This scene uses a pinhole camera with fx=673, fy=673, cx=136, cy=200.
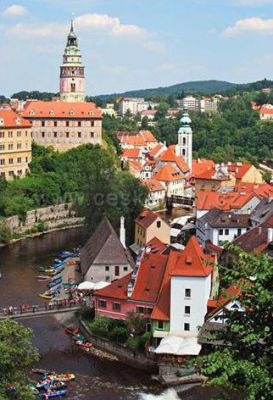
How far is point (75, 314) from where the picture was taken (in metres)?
28.1

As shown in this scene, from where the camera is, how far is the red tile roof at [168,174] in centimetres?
6506

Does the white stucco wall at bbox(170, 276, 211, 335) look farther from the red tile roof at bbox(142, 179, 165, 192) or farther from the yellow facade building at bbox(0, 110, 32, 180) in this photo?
the red tile roof at bbox(142, 179, 165, 192)

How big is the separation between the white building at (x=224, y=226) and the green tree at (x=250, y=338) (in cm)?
2686

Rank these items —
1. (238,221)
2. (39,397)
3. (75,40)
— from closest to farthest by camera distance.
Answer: (39,397), (238,221), (75,40)

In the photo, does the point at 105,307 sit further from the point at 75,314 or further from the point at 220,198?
the point at 220,198

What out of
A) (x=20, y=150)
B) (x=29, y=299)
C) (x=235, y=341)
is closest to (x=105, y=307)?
(x=29, y=299)

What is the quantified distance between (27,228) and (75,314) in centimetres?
2151

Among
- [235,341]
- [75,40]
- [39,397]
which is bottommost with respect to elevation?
[39,397]

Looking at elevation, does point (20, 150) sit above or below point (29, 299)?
above

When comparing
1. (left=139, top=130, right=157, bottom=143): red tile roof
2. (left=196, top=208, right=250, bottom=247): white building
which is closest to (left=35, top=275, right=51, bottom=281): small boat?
(left=196, top=208, right=250, bottom=247): white building

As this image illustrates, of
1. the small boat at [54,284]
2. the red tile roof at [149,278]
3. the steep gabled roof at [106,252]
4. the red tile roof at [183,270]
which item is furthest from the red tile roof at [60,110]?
the red tile roof at [183,270]

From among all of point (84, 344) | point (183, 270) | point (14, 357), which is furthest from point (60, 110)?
point (14, 357)

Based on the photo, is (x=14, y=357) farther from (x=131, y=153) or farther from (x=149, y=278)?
(x=131, y=153)

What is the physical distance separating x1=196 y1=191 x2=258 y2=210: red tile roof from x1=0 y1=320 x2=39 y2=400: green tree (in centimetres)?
2504
